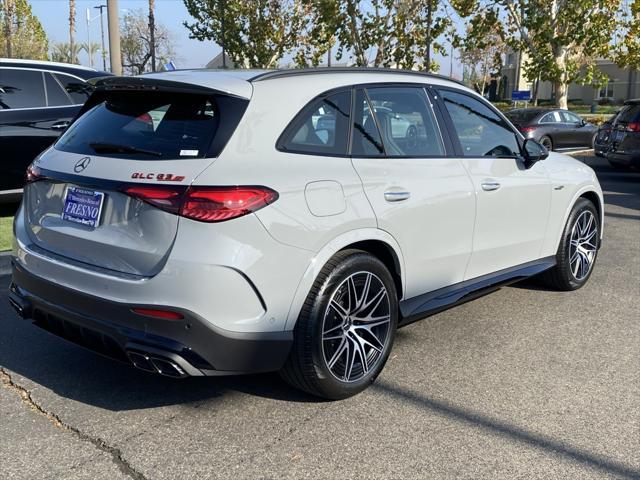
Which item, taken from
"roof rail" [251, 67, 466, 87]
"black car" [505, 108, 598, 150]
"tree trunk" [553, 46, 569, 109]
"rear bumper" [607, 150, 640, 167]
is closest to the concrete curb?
"roof rail" [251, 67, 466, 87]

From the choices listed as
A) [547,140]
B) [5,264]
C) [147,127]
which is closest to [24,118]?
[5,264]

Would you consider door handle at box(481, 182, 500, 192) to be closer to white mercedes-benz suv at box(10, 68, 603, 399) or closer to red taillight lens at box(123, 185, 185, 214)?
white mercedes-benz suv at box(10, 68, 603, 399)

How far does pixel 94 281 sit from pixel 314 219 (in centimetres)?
108

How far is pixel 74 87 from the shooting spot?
7836mm

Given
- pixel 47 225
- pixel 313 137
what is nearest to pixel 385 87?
pixel 313 137

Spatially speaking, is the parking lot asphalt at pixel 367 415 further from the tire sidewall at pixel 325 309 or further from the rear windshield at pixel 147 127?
the rear windshield at pixel 147 127

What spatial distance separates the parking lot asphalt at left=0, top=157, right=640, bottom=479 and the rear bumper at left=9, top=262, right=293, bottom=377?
0.37 m

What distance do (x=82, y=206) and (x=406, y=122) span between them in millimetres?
1971

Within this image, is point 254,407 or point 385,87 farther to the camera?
point 385,87

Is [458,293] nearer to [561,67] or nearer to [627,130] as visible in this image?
[627,130]

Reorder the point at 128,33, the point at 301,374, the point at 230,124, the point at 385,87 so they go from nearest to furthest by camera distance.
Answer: the point at 230,124
the point at 301,374
the point at 385,87
the point at 128,33

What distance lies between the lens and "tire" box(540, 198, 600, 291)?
5466 millimetres

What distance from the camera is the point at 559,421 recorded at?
3406 millimetres

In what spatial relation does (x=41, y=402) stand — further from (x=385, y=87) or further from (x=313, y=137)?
(x=385, y=87)
